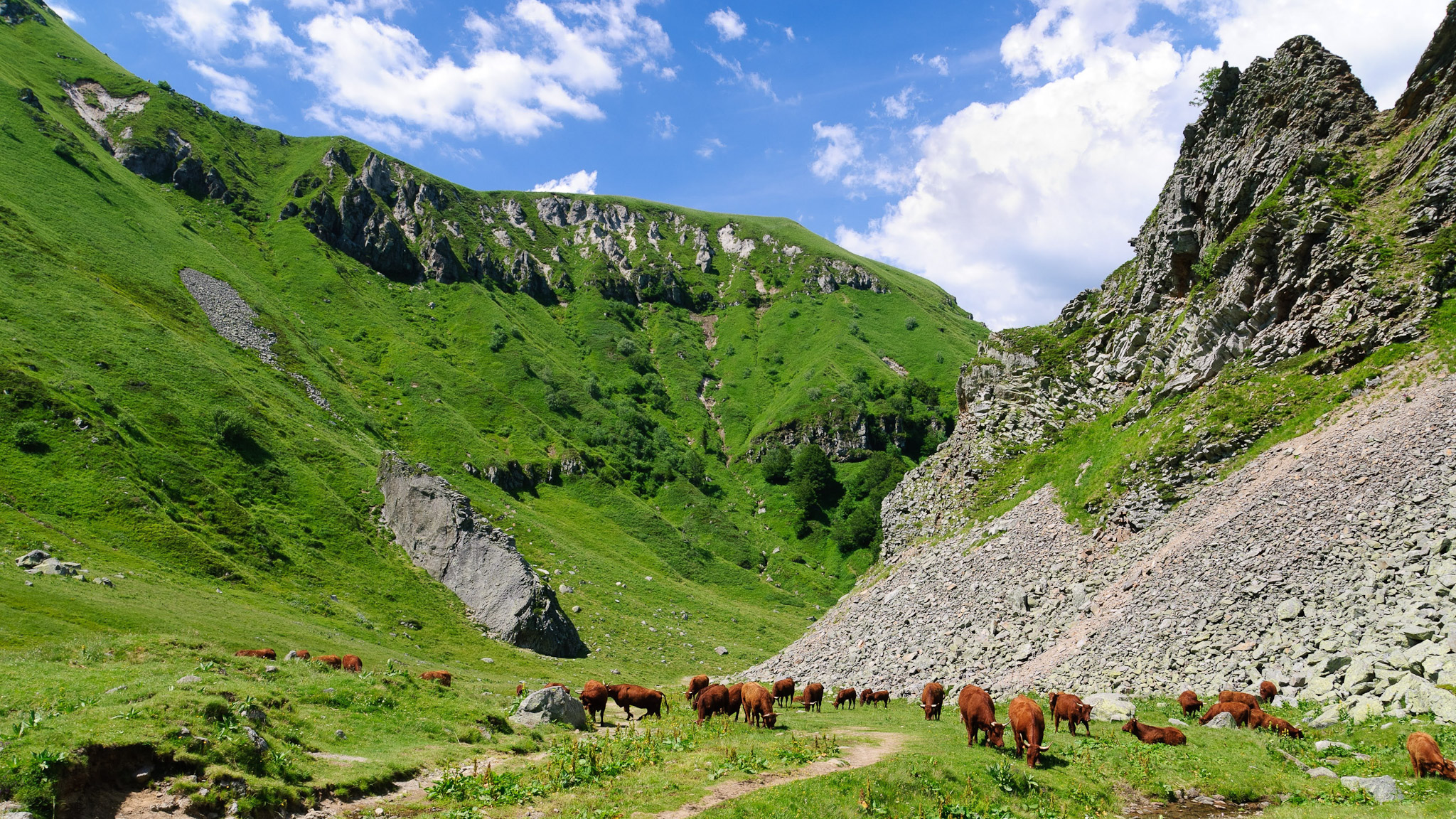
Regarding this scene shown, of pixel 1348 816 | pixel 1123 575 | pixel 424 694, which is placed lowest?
pixel 424 694

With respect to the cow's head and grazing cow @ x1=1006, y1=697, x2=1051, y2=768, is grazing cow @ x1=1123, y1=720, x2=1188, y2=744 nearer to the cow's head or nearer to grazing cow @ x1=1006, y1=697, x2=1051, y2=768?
grazing cow @ x1=1006, y1=697, x2=1051, y2=768

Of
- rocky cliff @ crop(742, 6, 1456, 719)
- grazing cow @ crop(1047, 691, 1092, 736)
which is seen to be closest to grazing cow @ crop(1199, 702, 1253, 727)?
rocky cliff @ crop(742, 6, 1456, 719)

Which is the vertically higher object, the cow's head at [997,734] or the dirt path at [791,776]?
the cow's head at [997,734]

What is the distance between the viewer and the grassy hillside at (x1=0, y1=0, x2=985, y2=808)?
25.1 meters

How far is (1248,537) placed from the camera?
3150cm

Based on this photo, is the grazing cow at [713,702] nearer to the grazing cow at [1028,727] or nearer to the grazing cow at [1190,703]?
the grazing cow at [1028,727]

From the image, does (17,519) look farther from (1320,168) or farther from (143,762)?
(1320,168)

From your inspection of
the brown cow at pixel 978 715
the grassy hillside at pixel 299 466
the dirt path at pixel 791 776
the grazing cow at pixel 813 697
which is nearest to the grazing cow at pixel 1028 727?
the brown cow at pixel 978 715

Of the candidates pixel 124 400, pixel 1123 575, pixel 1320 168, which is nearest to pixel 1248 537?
pixel 1123 575

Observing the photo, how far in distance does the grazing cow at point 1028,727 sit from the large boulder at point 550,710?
16.6 m

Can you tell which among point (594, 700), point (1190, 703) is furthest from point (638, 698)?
point (1190, 703)

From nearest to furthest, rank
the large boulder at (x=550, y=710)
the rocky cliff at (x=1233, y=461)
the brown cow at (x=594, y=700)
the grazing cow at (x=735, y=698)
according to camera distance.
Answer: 1. the rocky cliff at (x=1233, y=461)
2. the grazing cow at (x=735, y=698)
3. the large boulder at (x=550, y=710)
4. the brown cow at (x=594, y=700)

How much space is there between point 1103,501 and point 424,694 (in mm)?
40746

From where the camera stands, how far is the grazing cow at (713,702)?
26.4 m
